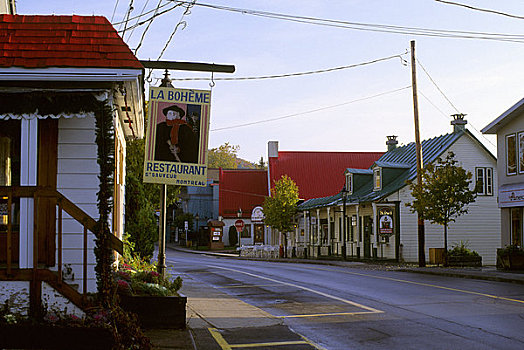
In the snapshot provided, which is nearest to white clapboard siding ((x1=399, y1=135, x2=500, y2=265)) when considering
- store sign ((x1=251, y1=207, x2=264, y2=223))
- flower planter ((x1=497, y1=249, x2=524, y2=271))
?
flower planter ((x1=497, y1=249, x2=524, y2=271))

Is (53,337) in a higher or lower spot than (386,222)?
lower

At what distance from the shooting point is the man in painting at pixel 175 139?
11305 millimetres

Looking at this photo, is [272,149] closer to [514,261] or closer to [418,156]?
[418,156]

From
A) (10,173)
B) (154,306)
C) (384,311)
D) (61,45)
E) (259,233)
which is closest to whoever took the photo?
(61,45)

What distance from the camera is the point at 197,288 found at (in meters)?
19.5

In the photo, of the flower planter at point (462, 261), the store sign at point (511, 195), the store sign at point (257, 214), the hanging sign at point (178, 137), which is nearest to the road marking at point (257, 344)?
the hanging sign at point (178, 137)

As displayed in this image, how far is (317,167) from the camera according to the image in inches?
2640

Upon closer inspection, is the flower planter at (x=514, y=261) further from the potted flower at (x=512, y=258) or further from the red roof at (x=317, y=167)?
the red roof at (x=317, y=167)

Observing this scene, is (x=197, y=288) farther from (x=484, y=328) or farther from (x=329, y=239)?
(x=329, y=239)

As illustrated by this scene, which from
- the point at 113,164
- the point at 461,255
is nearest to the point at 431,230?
the point at 461,255

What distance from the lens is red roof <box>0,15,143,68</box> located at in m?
9.33

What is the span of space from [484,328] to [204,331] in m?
4.78

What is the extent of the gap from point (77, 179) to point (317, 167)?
57920mm

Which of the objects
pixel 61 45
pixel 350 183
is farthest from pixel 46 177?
pixel 350 183
